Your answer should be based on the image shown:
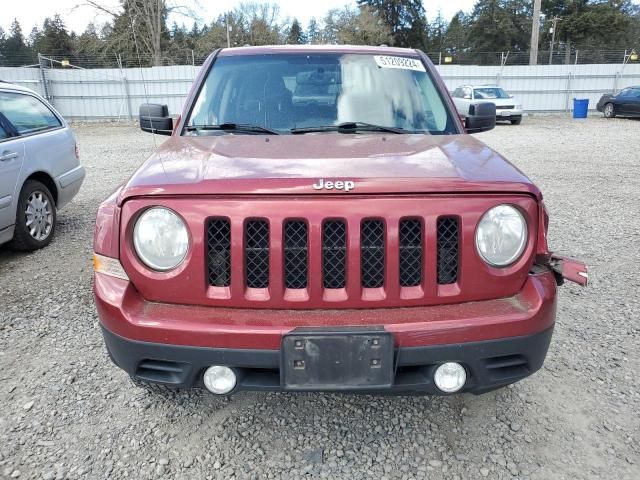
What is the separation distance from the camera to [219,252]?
2.02 m

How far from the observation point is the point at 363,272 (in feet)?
6.64

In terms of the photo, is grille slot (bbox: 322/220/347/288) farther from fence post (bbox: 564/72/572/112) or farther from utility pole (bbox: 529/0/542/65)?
utility pole (bbox: 529/0/542/65)

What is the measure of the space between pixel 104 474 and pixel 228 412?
25.0 inches

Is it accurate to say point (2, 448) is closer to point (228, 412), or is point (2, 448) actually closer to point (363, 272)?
point (228, 412)

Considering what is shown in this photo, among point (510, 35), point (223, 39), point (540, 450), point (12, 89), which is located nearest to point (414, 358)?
point (540, 450)

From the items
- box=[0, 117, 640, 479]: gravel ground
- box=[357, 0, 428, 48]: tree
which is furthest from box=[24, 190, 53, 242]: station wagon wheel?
box=[357, 0, 428, 48]: tree

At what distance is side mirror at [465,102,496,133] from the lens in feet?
11.9

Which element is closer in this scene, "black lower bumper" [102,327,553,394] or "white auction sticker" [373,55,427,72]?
"black lower bumper" [102,327,553,394]

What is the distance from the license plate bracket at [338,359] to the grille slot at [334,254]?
23cm

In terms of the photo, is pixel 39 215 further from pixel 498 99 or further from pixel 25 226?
pixel 498 99

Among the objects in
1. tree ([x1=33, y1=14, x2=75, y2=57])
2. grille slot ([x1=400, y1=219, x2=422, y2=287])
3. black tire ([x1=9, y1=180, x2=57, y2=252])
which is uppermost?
tree ([x1=33, y1=14, x2=75, y2=57])

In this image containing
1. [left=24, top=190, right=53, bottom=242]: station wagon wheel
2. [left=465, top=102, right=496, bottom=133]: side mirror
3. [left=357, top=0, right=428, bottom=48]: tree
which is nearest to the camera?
[left=465, top=102, right=496, bottom=133]: side mirror

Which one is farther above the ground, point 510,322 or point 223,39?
point 223,39

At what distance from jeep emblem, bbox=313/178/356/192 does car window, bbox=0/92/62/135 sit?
4420mm
